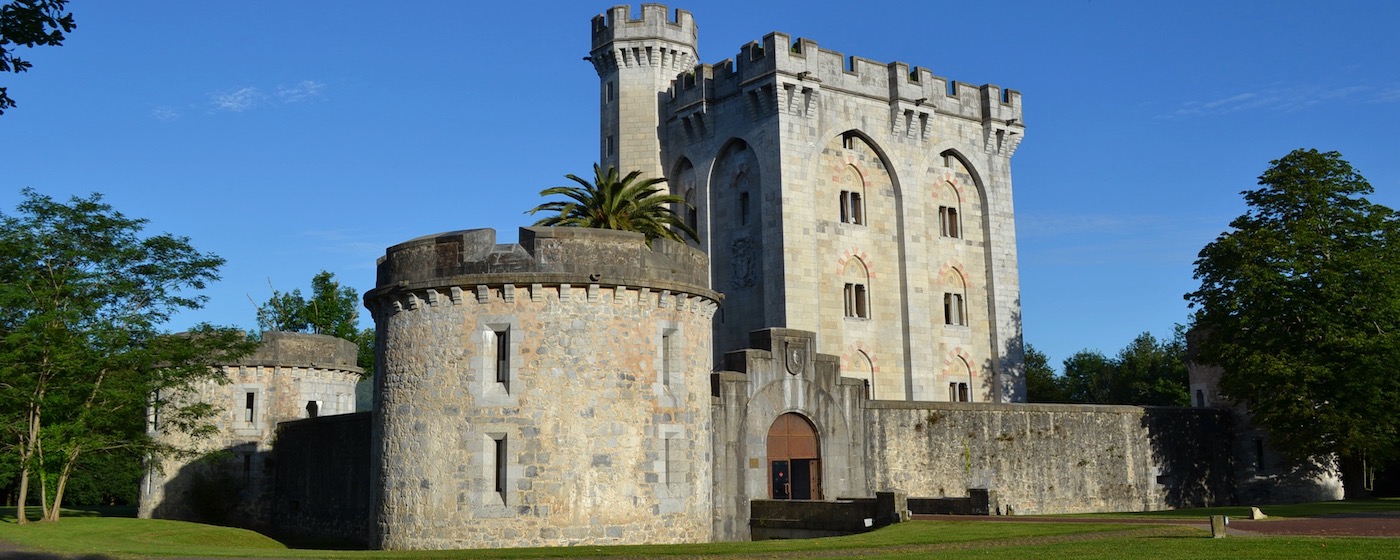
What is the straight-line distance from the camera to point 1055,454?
37.3 m

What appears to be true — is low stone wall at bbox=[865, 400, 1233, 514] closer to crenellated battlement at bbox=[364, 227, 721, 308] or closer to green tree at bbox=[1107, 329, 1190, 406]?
crenellated battlement at bbox=[364, 227, 721, 308]

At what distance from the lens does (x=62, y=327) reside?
33.5 meters

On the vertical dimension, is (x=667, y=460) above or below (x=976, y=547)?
above

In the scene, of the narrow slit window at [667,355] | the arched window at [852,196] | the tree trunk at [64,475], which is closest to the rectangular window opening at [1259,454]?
the arched window at [852,196]

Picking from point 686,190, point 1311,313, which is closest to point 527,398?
point 1311,313

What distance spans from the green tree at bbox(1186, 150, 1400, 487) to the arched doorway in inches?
558

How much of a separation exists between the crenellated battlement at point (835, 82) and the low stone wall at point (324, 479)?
73.4 feet

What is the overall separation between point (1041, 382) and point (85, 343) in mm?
52660

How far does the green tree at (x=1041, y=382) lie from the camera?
69.8 metres

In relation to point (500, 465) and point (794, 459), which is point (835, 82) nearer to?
point (794, 459)

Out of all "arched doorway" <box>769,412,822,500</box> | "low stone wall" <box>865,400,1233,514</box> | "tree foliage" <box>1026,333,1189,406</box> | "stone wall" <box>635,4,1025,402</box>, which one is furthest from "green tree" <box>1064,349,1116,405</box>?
"arched doorway" <box>769,412,822,500</box>

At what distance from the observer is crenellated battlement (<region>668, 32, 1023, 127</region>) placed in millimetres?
50156

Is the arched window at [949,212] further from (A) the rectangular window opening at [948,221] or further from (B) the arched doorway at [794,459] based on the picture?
(B) the arched doorway at [794,459]

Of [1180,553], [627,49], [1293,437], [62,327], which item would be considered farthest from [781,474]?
[627,49]
